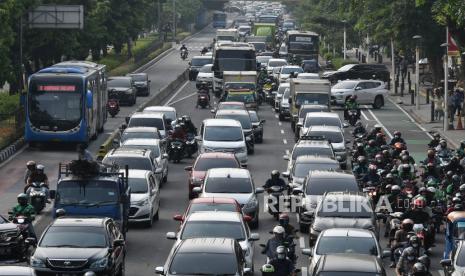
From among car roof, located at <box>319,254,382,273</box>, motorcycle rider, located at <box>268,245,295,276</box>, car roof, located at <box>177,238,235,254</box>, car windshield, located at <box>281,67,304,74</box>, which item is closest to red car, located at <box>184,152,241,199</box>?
car roof, located at <box>177,238,235,254</box>

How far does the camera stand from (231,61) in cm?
7788

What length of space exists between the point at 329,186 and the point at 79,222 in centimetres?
939

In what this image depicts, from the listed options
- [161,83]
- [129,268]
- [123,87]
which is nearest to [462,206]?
[129,268]

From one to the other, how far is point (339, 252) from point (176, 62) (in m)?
85.3

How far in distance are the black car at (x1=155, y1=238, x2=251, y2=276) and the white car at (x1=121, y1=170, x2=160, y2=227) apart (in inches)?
398

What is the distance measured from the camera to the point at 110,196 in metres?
31.9

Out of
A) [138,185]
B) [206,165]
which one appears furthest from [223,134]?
[138,185]

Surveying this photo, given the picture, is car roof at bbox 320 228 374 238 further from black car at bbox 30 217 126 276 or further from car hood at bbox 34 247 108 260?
car hood at bbox 34 247 108 260

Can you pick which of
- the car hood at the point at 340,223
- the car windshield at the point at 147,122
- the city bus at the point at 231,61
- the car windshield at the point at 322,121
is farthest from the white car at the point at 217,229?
the city bus at the point at 231,61

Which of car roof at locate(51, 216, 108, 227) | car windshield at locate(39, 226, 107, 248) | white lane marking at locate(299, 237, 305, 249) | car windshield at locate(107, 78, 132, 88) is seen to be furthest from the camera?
car windshield at locate(107, 78, 132, 88)

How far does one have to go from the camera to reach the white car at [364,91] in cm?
7188

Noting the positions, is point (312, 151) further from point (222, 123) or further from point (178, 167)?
point (178, 167)

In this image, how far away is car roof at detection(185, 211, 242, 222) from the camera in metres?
28.8

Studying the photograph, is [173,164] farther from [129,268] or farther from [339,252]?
[339,252]
